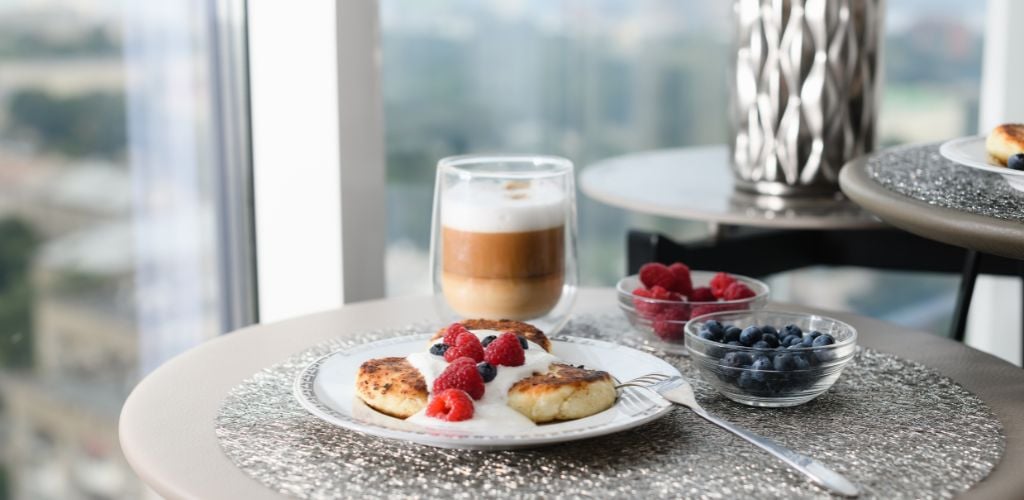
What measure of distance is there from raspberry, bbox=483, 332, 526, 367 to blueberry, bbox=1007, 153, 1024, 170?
0.50m

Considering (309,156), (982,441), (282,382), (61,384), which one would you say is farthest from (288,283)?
(982,441)

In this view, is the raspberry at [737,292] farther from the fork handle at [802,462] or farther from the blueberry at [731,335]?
the fork handle at [802,462]

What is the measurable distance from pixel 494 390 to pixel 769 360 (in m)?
0.23

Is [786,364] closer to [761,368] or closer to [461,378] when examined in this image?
[761,368]

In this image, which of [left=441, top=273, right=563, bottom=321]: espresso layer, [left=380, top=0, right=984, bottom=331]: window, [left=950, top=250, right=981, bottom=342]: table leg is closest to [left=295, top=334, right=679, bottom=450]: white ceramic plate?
[left=441, top=273, right=563, bottom=321]: espresso layer

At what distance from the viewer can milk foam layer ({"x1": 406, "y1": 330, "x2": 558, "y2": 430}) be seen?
0.86 meters

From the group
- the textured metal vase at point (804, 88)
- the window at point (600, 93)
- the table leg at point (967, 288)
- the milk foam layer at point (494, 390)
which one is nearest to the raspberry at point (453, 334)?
the milk foam layer at point (494, 390)

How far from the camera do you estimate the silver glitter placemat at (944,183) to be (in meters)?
1.01

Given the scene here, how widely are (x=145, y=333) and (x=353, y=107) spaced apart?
59 cm

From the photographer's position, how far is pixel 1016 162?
1.07 m

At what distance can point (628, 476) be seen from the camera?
832mm

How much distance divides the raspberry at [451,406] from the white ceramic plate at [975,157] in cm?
52

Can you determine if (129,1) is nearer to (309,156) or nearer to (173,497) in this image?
(309,156)

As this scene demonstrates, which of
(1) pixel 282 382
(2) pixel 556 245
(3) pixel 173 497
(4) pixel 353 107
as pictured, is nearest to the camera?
(3) pixel 173 497
